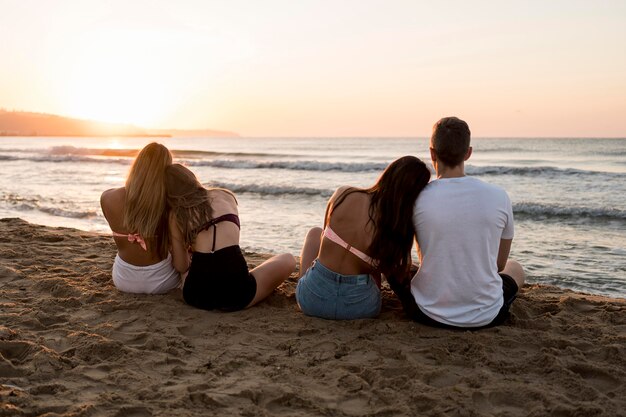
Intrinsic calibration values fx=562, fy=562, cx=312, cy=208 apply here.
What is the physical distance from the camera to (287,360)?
338 cm

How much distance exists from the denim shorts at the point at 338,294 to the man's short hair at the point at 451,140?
1.01 m

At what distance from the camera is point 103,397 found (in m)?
2.79

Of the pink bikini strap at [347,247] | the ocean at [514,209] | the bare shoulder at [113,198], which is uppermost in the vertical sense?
the bare shoulder at [113,198]

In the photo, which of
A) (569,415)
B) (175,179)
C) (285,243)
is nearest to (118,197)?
(175,179)

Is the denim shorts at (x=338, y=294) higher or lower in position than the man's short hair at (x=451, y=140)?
lower

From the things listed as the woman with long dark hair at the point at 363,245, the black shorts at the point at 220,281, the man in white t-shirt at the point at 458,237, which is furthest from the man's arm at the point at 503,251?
the black shorts at the point at 220,281

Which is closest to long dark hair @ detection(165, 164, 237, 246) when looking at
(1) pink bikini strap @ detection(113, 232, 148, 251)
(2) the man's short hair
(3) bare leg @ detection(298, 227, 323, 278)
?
(1) pink bikini strap @ detection(113, 232, 148, 251)

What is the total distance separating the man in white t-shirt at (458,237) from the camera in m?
3.56

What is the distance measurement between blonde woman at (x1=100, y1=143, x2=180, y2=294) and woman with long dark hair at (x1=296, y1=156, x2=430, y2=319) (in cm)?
121

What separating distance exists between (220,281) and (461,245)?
1791 millimetres

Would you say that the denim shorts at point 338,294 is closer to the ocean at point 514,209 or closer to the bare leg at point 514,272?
the bare leg at point 514,272

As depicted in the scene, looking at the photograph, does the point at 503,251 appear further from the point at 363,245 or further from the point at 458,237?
the point at 363,245

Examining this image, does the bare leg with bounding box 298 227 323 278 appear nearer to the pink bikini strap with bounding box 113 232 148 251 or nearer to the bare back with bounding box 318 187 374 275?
the bare back with bounding box 318 187 374 275

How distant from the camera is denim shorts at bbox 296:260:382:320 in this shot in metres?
3.98
